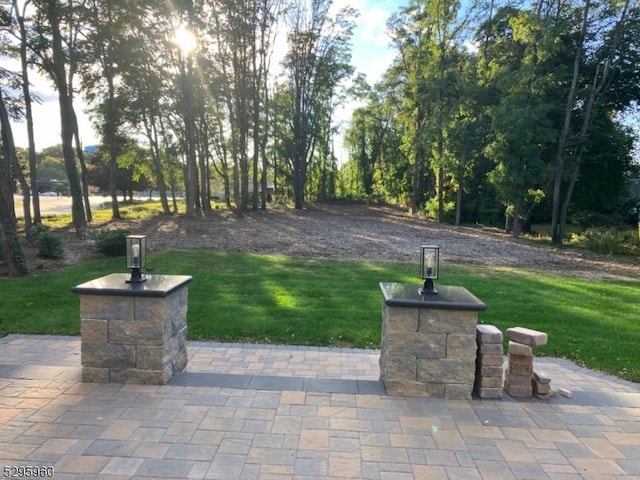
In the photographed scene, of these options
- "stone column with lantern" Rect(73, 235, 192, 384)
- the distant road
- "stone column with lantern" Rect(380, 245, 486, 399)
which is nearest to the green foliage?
"stone column with lantern" Rect(73, 235, 192, 384)

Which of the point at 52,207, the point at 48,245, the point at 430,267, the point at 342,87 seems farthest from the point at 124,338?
the point at 52,207

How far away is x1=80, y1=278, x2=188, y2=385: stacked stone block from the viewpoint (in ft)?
10.6

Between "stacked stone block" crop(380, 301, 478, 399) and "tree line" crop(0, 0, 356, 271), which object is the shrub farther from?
"stacked stone block" crop(380, 301, 478, 399)

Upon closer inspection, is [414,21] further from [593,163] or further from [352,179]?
[352,179]

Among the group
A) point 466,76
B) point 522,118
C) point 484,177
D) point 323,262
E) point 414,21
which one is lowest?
point 323,262

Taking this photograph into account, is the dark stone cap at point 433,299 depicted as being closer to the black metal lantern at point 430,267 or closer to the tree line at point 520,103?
the black metal lantern at point 430,267

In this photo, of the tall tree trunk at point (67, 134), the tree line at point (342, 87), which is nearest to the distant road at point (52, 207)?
the tree line at point (342, 87)

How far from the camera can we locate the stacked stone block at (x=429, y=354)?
315 centimetres

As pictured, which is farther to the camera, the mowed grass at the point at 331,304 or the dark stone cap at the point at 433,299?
the mowed grass at the point at 331,304

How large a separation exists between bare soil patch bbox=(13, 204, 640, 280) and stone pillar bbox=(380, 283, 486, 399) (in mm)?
7233

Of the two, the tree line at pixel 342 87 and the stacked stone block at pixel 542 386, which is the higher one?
the tree line at pixel 342 87

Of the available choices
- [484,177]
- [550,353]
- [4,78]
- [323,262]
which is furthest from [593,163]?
[4,78]

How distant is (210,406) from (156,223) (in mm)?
15776

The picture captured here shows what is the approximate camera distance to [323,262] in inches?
381
